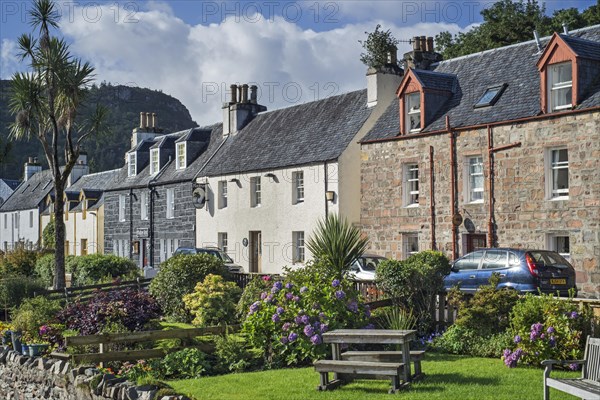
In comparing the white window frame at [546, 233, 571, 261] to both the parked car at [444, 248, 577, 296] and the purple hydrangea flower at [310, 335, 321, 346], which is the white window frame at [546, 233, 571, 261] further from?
the purple hydrangea flower at [310, 335, 321, 346]

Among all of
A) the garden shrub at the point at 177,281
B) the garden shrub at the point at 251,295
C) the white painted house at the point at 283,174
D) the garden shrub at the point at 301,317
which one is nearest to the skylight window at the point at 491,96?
the white painted house at the point at 283,174

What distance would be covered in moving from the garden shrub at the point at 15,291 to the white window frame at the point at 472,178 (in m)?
14.1

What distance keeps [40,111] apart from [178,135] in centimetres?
1642

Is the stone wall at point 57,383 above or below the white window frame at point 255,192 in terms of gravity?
below

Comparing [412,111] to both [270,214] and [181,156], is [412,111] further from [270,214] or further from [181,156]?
[181,156]

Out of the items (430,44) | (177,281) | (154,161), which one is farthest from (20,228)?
(177,281)

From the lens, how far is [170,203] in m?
42.3

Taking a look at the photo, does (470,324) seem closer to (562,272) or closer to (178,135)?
(562,272)

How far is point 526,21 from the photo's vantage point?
41406 millimetres

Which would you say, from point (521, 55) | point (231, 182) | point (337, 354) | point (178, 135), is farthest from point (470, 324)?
point (178, 135)

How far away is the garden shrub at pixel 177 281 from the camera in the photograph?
22.4 metres

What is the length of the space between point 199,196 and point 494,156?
17314 millimetres

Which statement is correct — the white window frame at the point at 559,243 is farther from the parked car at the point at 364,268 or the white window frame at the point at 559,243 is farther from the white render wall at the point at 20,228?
the white render wall at the point at 20,228

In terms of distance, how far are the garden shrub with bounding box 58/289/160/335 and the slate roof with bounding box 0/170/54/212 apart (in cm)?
4365
